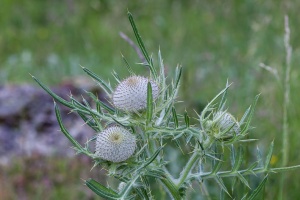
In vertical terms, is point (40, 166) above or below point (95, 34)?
below

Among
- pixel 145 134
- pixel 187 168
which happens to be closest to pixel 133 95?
pixel 145 134

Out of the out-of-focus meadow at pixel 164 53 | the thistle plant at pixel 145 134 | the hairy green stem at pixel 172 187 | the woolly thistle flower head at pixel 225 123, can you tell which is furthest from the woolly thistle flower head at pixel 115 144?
the out-of-focus meadow at pixel 164 53

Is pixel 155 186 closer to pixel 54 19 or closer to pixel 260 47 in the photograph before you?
pixel 260 47

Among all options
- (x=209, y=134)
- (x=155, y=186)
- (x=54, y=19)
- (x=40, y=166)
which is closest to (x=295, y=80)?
(x=155, y=186)

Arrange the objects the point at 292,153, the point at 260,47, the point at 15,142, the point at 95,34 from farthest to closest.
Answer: the point at 95,34 < the point at 260,47 < the point at 15,142 < the point at 292,153

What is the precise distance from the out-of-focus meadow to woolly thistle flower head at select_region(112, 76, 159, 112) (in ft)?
4.24

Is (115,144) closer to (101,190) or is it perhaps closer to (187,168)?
(101,190)

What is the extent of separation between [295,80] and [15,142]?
90.5 inches

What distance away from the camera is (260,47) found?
7004 millimetres

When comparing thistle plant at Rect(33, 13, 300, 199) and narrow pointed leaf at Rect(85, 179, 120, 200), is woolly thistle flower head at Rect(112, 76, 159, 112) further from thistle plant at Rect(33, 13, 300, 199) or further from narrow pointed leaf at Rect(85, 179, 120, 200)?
narrow pointed leaf at Rect(85, 179, 120, 200)

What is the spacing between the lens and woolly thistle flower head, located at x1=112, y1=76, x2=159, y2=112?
1.71 metres

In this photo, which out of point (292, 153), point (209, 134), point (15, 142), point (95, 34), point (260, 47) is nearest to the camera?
point (209, 134)

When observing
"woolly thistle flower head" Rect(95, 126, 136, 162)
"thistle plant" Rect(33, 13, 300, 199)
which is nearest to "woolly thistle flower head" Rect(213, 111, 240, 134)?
"thistle plant" Rect(33, 13, 300, 199)

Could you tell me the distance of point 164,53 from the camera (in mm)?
7145
